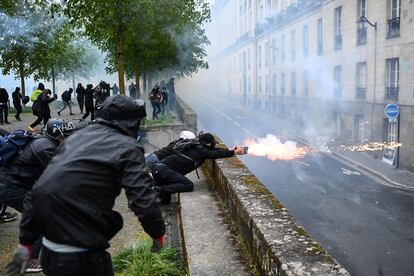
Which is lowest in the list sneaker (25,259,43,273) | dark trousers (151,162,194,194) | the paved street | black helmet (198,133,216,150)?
the paved street

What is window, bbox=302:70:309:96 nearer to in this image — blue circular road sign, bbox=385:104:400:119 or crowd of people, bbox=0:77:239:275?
blue circular road sign, bbox=385:104:400:119

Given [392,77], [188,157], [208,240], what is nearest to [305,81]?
[392,77]

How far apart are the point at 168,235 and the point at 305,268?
2670 mm

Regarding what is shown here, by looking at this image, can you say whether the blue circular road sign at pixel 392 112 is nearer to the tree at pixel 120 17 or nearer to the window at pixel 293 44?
A: the tree at pixel 120 17

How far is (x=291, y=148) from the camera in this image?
38.9 ft

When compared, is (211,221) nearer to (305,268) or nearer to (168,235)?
(168,235)

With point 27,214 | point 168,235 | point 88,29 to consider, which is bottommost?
point 168,235

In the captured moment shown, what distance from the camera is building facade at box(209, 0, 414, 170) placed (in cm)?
1672

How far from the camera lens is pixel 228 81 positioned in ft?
202

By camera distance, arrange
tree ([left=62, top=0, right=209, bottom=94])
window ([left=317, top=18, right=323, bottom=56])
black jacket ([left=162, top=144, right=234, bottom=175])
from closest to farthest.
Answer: black jacket ([left=162, top=144, right=234, bottom=175])
tree ([left=62, top=0, right=209, bottom=94])
window ([left=317, top=18, right=323, bottom=56])

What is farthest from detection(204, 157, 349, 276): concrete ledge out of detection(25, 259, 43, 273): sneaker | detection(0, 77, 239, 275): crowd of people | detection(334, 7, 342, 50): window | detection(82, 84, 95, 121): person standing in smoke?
detection(334, 7, 342, 50): window

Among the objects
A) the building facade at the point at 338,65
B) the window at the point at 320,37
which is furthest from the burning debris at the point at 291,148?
the window at the point at 320,37

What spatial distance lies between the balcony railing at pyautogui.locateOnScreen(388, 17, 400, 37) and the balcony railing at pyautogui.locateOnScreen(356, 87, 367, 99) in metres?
3.16

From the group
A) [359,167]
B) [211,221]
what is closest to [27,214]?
[211,221]
